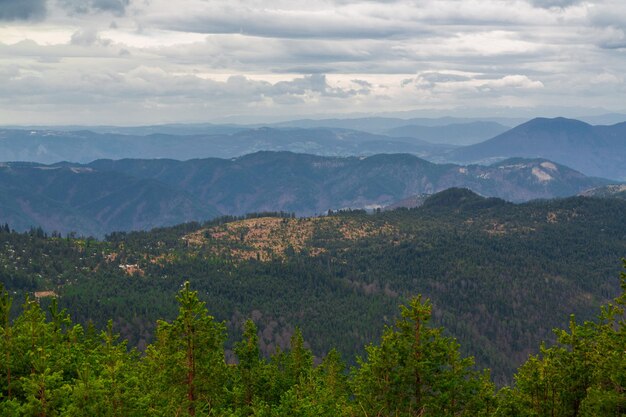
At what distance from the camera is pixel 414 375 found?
176 feet

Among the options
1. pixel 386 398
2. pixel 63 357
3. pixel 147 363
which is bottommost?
pixel 147 363

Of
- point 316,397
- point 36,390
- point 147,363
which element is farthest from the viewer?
point 147,363

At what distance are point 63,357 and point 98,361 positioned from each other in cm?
322

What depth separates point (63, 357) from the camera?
53.6 metres

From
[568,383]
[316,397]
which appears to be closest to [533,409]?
[568,383]

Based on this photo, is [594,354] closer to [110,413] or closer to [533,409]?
[533,409]

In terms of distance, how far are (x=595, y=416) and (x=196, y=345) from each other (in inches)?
1323

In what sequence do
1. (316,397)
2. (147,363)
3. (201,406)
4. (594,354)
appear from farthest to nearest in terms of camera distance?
(147,363), (316,397), (201,406), (594,354)

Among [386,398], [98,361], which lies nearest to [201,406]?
[98,361]

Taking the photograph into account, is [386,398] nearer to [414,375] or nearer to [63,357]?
[414,375]

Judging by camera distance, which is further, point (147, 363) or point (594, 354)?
point (147, 363)

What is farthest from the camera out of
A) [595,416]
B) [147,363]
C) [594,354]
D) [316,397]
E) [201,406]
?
[147,363]

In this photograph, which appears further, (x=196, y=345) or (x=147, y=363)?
(x=147, y=363)

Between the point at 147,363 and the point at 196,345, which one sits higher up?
the point at 196,345
